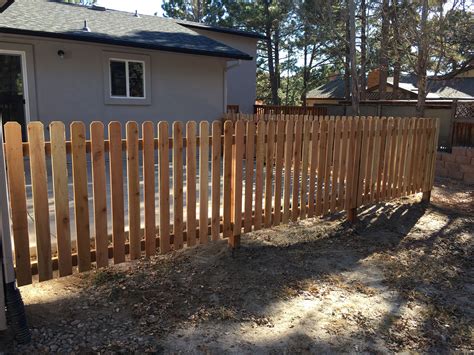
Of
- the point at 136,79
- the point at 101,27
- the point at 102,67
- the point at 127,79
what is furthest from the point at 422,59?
the point at 101,27

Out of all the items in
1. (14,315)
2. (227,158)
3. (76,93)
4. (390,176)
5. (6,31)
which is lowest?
(14,315)

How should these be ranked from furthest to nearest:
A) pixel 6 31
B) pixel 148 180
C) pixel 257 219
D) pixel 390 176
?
pixel 6 31 < pixel 390 176 < pixel 257 219 < pixel 148 180

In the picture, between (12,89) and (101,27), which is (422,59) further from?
(12,89)

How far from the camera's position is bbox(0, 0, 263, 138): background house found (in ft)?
30.3

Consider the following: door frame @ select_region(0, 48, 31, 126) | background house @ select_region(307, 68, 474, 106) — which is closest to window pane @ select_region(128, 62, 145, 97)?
door frame @ select_region(0, 48, 31, 126)

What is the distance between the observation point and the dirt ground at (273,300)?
286 cm

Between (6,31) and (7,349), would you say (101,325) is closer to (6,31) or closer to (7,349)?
(7,349)

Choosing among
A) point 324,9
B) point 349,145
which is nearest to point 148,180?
point 349,145

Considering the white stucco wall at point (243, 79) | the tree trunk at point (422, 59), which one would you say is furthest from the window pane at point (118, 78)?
the white stucco wall at point (243, 79)

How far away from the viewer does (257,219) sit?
4555 millimetres

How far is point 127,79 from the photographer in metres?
10.7

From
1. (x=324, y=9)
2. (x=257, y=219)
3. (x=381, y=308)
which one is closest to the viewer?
(x=381, y=308)

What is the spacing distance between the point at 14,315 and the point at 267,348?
170 cm

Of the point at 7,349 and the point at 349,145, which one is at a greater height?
the point at 349,145
